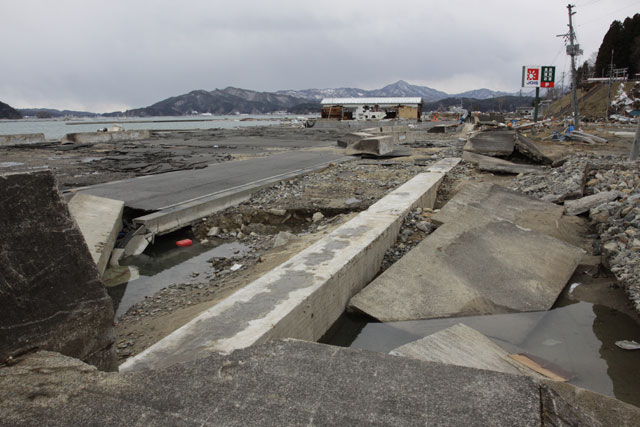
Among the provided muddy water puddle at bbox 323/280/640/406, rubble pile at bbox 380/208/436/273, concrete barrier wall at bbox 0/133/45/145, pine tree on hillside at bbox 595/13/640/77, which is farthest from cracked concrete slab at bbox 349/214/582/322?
pine tree on hillside at bbox 595/13/640/77

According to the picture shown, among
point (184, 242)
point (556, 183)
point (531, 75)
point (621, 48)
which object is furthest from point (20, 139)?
point (621, 48)

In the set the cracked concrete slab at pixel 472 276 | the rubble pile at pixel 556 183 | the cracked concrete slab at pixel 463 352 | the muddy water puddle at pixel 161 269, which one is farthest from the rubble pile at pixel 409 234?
the rubble pile at pixel 556 183

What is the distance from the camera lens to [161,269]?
19.0ft

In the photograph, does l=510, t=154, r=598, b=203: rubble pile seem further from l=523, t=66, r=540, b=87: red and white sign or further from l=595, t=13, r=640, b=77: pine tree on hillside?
l=595, t=13, r=640, b=77: pine tree on hillside

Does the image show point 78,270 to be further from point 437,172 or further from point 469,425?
point 437,172

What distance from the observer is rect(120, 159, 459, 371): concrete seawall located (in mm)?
2701

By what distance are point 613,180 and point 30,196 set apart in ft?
30.8

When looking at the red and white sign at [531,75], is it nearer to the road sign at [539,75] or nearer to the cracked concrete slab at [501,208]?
the road sign at [539,75]

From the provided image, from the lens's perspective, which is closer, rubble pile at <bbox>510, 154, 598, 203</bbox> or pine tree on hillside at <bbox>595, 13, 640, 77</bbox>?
rubble pile at <bbox>510, 154, 598, 203</bbox>

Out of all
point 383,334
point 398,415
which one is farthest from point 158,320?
point 398,415

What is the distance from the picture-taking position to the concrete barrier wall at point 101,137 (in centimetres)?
2644

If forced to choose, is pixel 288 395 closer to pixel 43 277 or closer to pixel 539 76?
pixel 43 277

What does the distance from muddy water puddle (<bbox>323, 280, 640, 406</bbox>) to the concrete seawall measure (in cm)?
44

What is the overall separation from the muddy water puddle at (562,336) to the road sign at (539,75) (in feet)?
152
